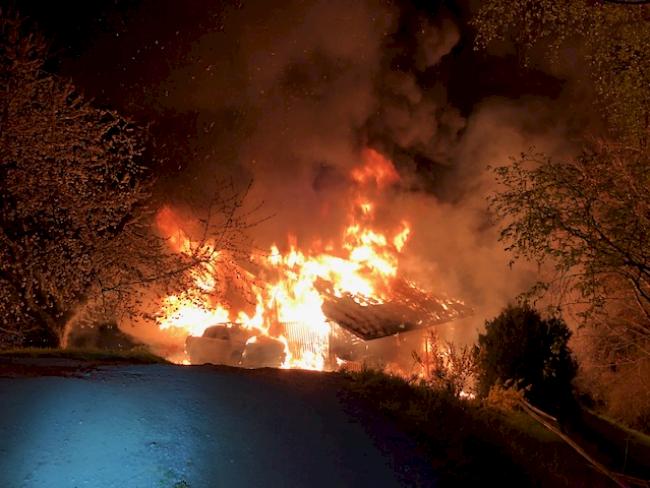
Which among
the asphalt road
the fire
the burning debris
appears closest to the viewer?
the asphalt road

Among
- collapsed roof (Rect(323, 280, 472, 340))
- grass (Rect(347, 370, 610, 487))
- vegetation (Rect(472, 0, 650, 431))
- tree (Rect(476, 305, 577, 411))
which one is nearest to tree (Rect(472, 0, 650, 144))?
vegetation (Rect(472, 0, 650, 431))

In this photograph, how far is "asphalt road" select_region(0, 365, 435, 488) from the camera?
5457mm

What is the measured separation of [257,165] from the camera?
2675cm

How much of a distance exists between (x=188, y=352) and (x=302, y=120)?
510 inches

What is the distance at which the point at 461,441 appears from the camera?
7281 millimetres

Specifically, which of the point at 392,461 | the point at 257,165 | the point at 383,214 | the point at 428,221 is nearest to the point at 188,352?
the point at 257,165

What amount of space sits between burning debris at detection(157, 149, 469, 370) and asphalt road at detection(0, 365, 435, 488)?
11842 millimetres

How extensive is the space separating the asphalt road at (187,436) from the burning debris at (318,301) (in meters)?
11.8

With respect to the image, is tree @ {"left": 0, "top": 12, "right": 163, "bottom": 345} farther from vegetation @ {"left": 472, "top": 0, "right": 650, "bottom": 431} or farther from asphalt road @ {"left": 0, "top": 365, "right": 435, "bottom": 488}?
vegetation @ {"left": 472, "top": 0, "right": 650, "bottom": 431}

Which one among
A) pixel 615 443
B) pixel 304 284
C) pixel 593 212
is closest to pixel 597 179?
pixel 593 212

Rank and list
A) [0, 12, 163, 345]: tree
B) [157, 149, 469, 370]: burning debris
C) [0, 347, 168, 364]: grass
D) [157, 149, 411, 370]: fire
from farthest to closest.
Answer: [157, 149, 411, 370]: fire → [157, 149, 469, 370]: burning debris → [0, 12, 163, 345]: tree → [0, 347, 168, 364]: grass

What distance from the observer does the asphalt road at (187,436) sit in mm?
5457

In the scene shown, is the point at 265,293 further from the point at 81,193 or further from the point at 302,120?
the point at 81,193

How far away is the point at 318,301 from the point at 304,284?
1.34 meters
